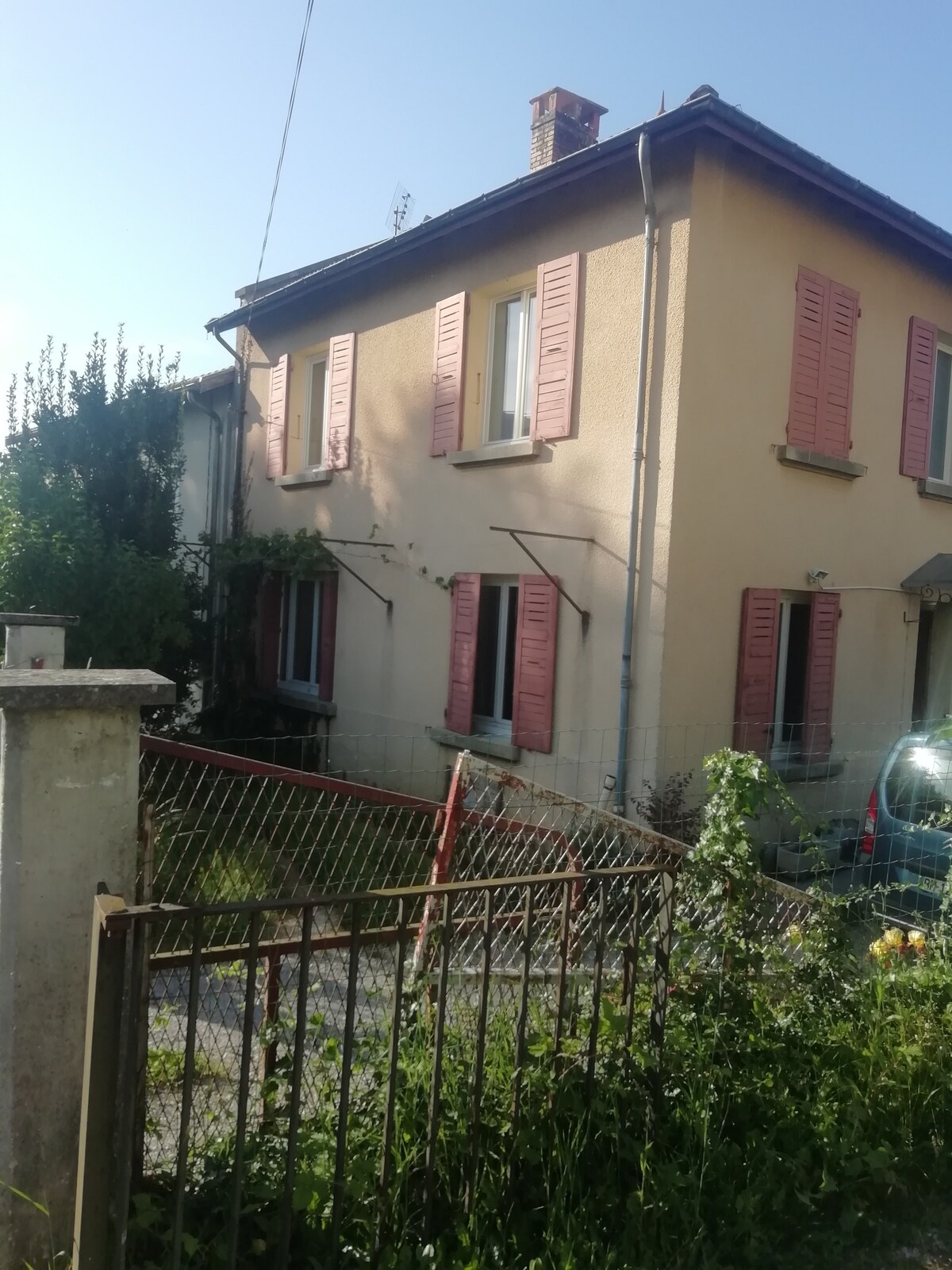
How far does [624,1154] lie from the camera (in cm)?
295

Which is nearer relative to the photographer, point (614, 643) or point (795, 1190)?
point (795, 1190)

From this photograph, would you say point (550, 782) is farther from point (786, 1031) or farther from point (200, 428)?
point (200, 428)

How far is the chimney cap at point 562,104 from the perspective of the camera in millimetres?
10180

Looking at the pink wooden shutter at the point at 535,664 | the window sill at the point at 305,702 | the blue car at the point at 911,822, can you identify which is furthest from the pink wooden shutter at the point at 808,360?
the window sill at the point at 305,702

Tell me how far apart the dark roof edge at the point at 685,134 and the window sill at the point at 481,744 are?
14.8 ft

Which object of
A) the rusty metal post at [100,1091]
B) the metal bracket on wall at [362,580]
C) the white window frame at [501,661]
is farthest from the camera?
the metal bracket on wall at [362,580]

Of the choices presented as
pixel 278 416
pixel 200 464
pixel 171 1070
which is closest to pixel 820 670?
pixel 171 1070

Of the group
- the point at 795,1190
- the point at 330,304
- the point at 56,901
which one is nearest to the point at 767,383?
the point at 330,304

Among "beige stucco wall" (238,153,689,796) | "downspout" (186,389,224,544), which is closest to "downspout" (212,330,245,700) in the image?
"downspout" (186,389,224,544)

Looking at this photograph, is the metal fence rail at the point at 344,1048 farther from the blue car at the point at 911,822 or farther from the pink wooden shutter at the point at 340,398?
the pink wooden shutter at the point at 340,398

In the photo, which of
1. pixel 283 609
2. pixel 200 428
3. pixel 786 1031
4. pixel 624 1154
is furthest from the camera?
pixel 200 428

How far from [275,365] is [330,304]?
1.36 meters

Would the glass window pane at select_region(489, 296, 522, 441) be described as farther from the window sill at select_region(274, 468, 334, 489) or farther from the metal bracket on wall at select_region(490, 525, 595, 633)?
the window sill at select_region(274, 468, 334, 489)

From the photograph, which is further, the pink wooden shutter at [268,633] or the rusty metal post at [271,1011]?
the pink wooden shutter at [268,633]
